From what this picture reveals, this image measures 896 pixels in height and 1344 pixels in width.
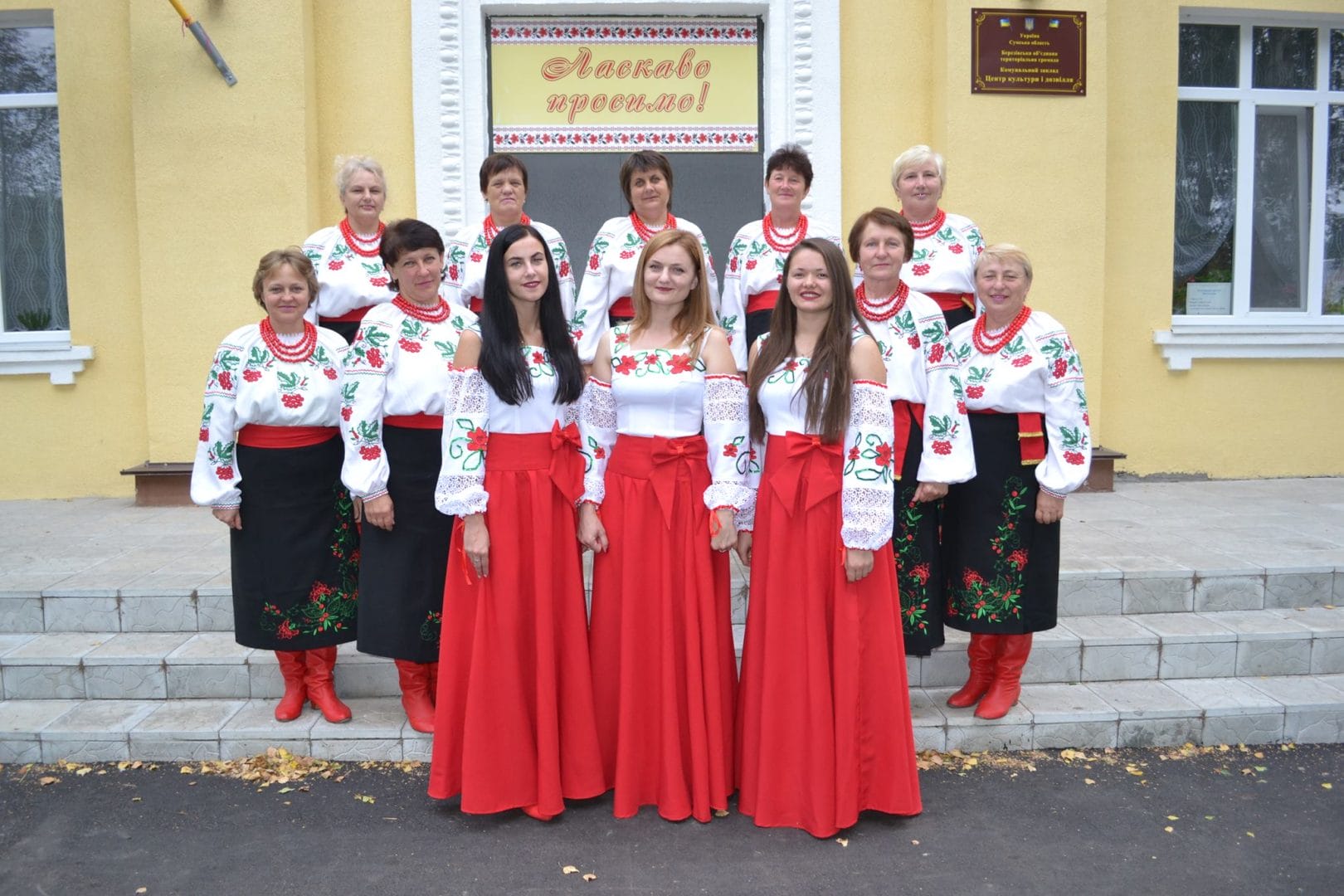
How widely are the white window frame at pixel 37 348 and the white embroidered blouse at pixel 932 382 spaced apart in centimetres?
589

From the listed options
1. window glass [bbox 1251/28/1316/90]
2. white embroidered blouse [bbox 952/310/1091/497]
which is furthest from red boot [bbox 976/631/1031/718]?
window glass [bbox 1251/28/1316/90]

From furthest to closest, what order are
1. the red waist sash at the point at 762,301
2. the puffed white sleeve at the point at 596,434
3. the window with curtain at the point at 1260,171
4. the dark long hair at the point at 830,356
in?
the window with curtain at the point at 1260,171, the red waist sash at the point at 762,301, the puffed white sleeve at the point at 596,434, the dark long hair at the point at 830,356

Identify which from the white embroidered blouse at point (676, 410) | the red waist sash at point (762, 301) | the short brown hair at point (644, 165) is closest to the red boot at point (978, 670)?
the white embroidered blouse at point (676, 410)

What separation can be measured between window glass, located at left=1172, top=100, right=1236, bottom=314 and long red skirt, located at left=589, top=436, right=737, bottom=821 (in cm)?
589

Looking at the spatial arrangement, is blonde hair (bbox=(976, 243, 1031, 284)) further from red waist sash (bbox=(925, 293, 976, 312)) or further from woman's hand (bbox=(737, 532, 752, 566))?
woman's hand (bbox=(737, 532, 752, 566))

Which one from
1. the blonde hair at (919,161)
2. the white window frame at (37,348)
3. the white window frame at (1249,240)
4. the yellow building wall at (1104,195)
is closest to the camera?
the blonde hair at (919,161)

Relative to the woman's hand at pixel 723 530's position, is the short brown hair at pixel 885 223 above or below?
above

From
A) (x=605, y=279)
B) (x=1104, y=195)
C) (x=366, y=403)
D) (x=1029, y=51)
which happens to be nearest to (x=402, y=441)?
(x=366, y=403)

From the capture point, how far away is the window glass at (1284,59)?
296 inches

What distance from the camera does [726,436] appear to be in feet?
10.4

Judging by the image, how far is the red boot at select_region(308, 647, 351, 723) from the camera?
12.8 ft

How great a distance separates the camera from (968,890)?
2.88 metres

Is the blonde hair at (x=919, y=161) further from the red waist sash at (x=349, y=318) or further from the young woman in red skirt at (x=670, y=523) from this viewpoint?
the red waist sash at (x=349, y=318)

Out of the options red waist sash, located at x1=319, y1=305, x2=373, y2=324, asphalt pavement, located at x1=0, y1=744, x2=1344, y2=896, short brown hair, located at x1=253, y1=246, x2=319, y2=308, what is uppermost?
short brown hair, located at x1=253, y1=246, x2=319, y2=308
